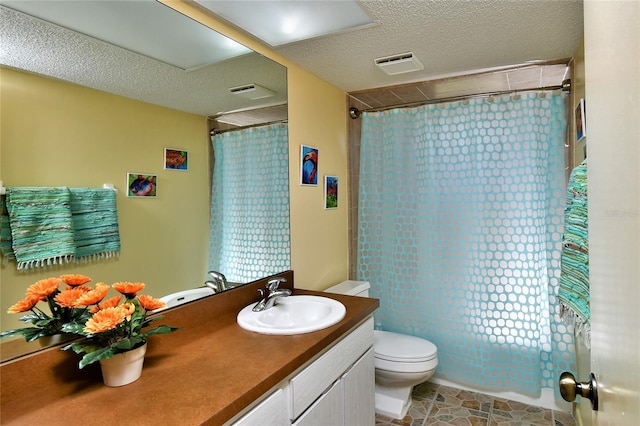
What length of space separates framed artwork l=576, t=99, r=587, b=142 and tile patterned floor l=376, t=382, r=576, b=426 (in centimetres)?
171

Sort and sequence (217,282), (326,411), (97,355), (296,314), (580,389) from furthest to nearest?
(296,314), (217,282), (326,411), (97,355), (580,389)

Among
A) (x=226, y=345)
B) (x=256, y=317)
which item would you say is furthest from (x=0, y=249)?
(x=256, y=317)

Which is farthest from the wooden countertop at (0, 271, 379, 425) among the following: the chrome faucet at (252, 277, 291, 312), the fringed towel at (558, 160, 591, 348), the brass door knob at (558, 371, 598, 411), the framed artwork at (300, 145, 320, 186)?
the framed artwork at (300, 145, 320, 186)

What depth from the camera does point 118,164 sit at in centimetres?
128

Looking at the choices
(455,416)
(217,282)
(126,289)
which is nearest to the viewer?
(126,289)

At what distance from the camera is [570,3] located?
Answer: 161 centimetres

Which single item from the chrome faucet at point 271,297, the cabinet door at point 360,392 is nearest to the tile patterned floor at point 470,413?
the cabinet door at point 360,392

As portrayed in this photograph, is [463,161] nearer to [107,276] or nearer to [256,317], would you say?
[256,317]

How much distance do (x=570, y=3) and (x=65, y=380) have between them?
2.39 metres

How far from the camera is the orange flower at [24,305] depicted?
100 cm

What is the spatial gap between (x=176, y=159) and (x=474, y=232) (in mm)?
1924

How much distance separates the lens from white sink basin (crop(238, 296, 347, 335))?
1.57 metres

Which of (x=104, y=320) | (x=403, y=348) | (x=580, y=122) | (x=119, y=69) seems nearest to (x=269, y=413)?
(x=104, y=320)

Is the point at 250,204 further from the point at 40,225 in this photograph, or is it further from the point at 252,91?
the point at 40,225
